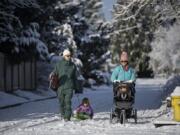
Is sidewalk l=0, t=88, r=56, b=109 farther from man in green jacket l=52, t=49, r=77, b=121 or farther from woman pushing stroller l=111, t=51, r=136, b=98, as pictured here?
woman pushing stroller l=111, t=51, r=136, b=98

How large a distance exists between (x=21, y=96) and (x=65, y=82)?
1627cm

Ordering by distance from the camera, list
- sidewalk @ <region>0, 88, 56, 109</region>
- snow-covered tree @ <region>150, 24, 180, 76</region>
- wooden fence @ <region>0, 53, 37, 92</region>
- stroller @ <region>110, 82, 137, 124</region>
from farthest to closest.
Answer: snow-covered tree @ <region>150, 24, 180, 76</region>
wooden fence @ <region>0, 53, 37, 92</region>
sidewalk @ <region>0, 88, 56, 109</region>
stroller @ <region>110, 82, 137, 124</region>

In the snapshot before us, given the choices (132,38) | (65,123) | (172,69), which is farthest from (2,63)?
(132,38)

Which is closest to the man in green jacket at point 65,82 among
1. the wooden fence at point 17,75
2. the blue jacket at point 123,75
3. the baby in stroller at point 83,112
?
the baby in stroller at point 83,112

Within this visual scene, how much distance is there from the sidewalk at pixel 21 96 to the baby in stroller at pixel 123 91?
36.2 ft

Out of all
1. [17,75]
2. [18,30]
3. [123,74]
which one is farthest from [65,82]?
[17,75]

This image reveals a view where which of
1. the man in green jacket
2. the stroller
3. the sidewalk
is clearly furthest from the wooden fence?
the stroller

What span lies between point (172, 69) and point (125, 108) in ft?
202

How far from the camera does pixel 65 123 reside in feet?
60.0

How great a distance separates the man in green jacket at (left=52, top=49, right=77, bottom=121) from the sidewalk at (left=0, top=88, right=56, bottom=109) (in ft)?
31.6

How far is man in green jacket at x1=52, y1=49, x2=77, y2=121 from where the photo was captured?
19.2m

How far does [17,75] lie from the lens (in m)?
38.7

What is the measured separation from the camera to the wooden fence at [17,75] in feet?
119

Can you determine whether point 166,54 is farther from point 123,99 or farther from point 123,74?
point 123,99
